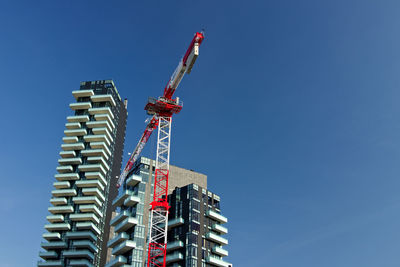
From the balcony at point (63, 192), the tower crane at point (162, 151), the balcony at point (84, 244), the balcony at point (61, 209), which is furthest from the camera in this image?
the balcony at point (63, 192)

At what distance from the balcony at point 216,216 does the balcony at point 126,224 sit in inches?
985

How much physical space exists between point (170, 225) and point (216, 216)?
16.7 m

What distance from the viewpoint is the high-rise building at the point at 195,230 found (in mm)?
140375

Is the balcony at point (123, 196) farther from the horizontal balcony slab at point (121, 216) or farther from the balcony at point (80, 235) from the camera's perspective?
the balcony at point (80, 235)

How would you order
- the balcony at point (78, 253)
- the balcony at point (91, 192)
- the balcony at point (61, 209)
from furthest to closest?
the balcony at point (91, 192) → the balcony at point (61, 209) → the balcony at point (78, 253)

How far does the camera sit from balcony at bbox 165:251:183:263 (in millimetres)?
139500

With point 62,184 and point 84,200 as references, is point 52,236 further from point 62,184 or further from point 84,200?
point 62,184

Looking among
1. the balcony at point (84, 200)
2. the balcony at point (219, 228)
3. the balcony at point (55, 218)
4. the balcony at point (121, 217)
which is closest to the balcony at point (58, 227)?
the balcony at point (55, 218)

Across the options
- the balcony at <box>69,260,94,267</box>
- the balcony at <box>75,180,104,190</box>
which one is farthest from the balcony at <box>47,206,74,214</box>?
the balcony at <box>69,260,94,267</box>

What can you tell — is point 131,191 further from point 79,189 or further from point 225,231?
point 79,189

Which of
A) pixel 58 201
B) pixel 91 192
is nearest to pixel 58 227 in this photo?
pixel 58 201

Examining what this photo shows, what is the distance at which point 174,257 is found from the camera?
140m

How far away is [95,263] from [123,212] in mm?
49671

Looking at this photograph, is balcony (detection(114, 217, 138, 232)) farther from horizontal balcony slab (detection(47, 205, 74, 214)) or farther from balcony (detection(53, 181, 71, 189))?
balcony (detection(53, 181, 71, 189))
